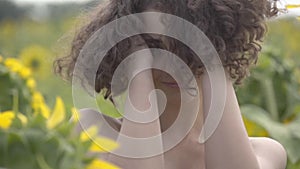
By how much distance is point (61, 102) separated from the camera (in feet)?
2.13

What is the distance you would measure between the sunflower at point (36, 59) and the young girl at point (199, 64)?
3403mm

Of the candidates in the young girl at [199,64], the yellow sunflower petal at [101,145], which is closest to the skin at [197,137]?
the young girl at [199,64]

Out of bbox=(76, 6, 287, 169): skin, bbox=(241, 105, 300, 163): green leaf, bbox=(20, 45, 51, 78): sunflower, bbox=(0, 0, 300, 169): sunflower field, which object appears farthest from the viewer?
bbox=(20, 45, 51, 78): sunflower

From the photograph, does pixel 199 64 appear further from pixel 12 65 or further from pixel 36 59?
pixel 36 59

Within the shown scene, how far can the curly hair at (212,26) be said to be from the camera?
1.02 metres

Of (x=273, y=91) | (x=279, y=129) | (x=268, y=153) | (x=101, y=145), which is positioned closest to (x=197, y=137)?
(x=268, y=153)

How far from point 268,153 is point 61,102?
58cm

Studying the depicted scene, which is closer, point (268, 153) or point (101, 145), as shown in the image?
point (101, 145)

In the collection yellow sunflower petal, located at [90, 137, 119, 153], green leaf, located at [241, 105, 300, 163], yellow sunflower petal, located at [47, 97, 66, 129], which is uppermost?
yellow sunflower petal, located at [47, 97, 66, 129]

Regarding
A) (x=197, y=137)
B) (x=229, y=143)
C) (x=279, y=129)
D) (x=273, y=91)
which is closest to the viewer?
(x=229, y=143)

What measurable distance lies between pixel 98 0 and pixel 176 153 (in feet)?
0.84

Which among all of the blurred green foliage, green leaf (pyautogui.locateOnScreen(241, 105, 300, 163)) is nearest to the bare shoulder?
green leaf (pyautogui.locateOnScreen(241, 105, 300, 163))

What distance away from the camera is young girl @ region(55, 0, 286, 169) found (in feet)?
3.18

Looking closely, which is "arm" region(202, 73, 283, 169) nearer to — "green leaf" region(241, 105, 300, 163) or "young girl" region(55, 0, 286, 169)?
"young girl" region(55, 0, 286, 169)
